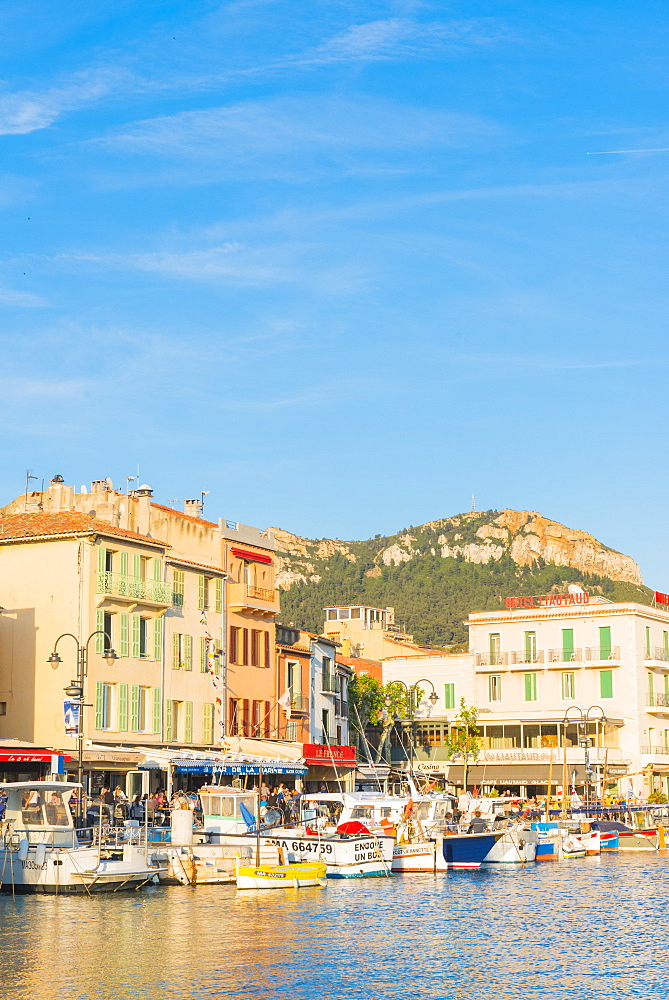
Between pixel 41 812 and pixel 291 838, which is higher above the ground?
pixel 41 812

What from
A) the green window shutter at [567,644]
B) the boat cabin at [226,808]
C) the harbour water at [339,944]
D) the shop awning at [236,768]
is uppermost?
the green window shutter at [567,644]

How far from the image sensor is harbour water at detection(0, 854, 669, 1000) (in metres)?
27.4

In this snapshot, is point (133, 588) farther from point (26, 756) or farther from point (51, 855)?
point (51, 855)

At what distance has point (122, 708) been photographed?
5794 centimetres

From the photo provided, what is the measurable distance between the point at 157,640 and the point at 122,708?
4311mm

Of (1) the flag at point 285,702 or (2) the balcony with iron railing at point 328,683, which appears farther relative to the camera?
(2) the balcony with iron railing at point 328,683

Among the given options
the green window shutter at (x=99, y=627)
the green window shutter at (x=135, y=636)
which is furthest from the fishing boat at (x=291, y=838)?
the green window shutter at (x=135, y=636)

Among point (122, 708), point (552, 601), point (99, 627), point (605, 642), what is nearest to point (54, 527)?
point (99, 627)

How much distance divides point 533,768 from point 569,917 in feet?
152

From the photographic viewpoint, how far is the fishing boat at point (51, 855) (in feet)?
129

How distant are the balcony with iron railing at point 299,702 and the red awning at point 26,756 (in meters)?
24.0

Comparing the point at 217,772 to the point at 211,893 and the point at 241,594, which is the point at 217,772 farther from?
the point at 211,893

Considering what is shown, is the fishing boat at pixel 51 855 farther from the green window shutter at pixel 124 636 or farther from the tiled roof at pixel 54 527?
the tiled roof at pixel 54 527

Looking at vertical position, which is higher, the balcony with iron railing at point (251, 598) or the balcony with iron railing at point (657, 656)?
the balcony with iron railing at point (251, 598)
